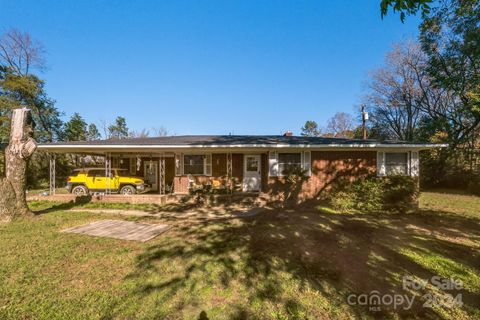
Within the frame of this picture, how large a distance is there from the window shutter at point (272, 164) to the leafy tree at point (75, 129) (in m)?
26.7

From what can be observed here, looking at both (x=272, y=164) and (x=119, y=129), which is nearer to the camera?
(x=272, y=164)

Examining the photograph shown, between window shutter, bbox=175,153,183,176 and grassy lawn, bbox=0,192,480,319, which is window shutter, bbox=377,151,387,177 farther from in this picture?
window shutter, bbox=175,153,183,176

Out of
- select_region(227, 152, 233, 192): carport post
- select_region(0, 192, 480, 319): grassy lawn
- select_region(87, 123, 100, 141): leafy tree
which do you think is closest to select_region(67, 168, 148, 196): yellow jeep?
select_region(0, 192, 480, 319): grassy lawn

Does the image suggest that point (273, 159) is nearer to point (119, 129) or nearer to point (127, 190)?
point (127, 190)

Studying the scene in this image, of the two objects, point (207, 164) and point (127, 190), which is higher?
point (207, 164)

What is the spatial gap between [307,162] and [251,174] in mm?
3025

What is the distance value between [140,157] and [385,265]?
13.4m

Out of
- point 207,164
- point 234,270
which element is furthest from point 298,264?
point 207,164

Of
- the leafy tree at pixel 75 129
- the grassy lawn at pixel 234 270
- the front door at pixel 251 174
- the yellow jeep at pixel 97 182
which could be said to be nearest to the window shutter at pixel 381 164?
the grassy lawn at pixel 234 270

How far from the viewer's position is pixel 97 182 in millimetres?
11273

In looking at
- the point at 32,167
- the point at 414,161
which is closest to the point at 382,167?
the point at 414,161

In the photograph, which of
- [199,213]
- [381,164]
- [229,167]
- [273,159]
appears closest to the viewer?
[199,213]

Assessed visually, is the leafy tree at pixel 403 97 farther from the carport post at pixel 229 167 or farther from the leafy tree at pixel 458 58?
the carport post at pixel 229 167

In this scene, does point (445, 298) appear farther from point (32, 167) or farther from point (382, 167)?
point (32, 167)
